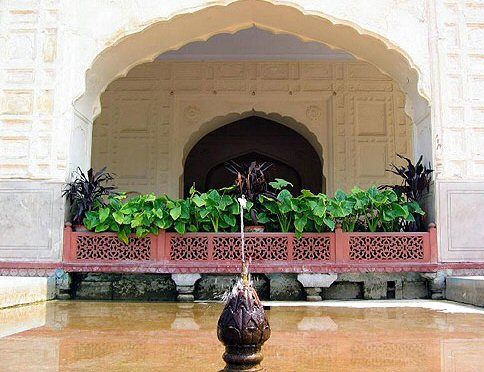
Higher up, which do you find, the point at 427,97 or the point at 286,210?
the point at 427,97

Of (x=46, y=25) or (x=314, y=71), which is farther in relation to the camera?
(x=314, y=71)

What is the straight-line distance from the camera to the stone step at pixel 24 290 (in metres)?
4.02

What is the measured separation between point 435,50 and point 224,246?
2.95 metres

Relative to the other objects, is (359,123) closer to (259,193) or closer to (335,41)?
(335,41)

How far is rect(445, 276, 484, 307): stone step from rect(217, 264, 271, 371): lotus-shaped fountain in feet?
10.9

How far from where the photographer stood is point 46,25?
607 cm

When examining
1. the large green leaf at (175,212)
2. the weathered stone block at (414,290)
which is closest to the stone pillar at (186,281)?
the large green leaf at (175,212)

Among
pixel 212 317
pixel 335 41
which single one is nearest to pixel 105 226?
pixel 212 317

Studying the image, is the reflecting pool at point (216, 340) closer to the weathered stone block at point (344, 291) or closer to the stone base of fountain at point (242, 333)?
the stone base of fountain at point (242, 333)

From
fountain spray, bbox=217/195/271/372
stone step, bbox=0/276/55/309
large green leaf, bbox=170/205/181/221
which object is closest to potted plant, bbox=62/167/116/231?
stone step, bbox=0/276/55/309

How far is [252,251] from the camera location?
5379mm

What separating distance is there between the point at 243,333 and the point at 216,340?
4.28 ft

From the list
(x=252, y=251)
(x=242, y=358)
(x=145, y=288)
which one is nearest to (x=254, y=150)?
(x=252, y=251)

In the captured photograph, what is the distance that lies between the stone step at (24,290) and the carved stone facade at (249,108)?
12.6ft
